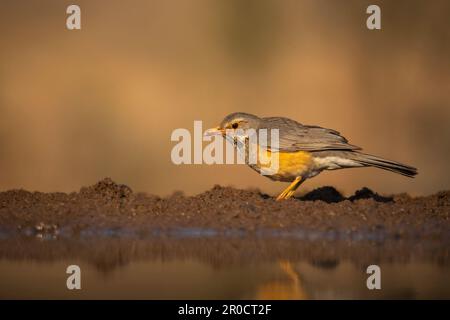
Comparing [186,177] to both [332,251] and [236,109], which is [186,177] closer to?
[236,109]

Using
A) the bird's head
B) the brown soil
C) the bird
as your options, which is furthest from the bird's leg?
the bird's head

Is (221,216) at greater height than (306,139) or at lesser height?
lesser

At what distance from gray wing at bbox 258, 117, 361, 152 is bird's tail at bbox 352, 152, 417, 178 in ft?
0.73

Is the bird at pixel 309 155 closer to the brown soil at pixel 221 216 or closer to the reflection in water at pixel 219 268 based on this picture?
the brown soil at pixel 221 216

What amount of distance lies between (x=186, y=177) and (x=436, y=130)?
5.03 m

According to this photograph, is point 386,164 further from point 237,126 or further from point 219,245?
point 219,245

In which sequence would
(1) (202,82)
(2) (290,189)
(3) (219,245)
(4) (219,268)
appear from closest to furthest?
1. (4) (219,268)
2. (3) (219,245)
3. (2) (290,189)
4. (1) (202,82)

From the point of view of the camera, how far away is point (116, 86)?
16734 mm

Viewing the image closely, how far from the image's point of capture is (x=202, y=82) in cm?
1706

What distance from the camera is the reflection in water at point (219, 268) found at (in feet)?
21.2

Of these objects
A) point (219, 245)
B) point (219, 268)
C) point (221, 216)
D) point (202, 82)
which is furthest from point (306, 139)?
point (202, 82)

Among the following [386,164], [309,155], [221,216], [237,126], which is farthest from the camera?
[237,126]

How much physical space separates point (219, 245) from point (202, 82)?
905cm

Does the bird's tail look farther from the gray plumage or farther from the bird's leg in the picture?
the bird's leg
